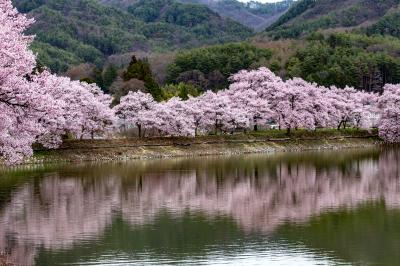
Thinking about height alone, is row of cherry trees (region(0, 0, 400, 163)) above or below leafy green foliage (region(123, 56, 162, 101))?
below

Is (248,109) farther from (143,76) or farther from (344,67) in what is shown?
(344,67)

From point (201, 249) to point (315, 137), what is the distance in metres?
64.4

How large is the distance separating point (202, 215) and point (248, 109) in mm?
53395

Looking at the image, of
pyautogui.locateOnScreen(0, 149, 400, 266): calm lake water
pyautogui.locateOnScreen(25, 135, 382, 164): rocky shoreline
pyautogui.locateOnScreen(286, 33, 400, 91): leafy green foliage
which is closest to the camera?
pyautogui.locateOnScreen(0, 149, 400, 266): calm lake water

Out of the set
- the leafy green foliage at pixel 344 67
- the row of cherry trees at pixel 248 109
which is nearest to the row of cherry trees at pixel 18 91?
the row of cherry trees at pixel 248 109

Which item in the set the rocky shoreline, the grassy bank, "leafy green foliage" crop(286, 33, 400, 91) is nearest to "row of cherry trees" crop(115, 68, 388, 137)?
the grassy bank

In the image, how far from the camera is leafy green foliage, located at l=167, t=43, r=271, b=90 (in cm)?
15225

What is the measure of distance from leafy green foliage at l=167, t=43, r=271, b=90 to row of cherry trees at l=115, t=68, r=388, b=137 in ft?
174

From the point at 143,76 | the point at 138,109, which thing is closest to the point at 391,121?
the point at 143,76

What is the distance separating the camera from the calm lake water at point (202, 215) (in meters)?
23.7

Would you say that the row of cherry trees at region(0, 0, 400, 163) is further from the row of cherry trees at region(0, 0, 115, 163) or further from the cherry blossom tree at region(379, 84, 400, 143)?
the row of cherry trees at region(0, 0, 115, 163)

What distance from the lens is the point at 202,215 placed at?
32125 millimetres

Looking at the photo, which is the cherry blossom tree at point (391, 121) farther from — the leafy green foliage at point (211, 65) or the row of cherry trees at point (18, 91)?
the row of cherry trees at point (18, 91)

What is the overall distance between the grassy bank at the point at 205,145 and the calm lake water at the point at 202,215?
405 inches
